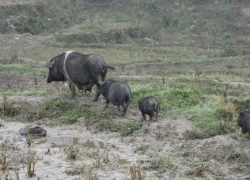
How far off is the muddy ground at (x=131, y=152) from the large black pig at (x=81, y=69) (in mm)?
1367

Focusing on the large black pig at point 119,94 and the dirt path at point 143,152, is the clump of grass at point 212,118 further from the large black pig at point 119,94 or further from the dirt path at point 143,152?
the large black pig at point 119,94

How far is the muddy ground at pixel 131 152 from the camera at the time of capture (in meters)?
8.38

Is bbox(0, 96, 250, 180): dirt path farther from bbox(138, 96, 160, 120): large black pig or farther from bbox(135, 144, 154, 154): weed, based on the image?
bbox(138, 96, 160, 120): large black pig

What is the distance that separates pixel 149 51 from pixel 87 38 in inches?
215

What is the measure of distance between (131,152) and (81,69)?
13.2 feet

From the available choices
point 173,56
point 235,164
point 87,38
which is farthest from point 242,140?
point 87,38

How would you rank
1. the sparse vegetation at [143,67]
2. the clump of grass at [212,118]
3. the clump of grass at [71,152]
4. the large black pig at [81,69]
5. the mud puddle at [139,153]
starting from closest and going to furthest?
the mud puddle at [139,153], the clump of grass at [71,152], the sparse vegetation at [143,67], the clump of grass at [212,118], the large black pig at [81,69]

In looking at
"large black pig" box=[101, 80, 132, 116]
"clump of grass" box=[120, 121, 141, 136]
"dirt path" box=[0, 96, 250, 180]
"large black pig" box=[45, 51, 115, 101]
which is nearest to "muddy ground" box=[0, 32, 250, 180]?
"dirt path" box=[0, 96, 250, 180]

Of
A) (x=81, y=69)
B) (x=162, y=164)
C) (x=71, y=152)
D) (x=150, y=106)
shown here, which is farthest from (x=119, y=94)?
(x=162, y=164)

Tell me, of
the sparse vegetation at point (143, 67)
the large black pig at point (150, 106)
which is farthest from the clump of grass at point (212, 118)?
the large black pig at point (150, 106)

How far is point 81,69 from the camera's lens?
509 inches

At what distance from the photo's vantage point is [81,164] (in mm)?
8969

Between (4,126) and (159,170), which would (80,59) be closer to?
(4,126)

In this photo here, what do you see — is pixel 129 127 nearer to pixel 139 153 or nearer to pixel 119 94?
pixel 119 94
